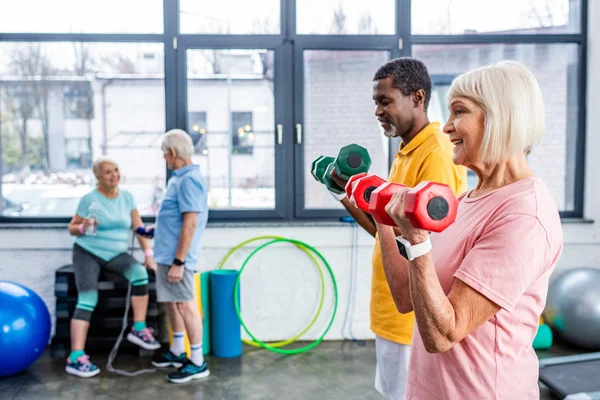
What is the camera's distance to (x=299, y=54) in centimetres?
393

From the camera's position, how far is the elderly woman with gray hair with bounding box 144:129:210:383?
308 cm

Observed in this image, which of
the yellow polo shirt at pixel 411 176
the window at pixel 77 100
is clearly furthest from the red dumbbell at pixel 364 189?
the window at pixel 77 100

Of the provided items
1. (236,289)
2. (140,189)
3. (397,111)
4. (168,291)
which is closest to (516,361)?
(397,111)

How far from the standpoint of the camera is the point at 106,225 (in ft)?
11.3

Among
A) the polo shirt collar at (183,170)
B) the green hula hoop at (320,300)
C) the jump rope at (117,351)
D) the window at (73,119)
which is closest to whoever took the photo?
the polo shirt collar at (183,170)

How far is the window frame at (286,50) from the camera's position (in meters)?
3.86

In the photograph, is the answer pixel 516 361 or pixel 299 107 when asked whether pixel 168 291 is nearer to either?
pixel 299 107

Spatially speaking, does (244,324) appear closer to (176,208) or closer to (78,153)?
(176,208)

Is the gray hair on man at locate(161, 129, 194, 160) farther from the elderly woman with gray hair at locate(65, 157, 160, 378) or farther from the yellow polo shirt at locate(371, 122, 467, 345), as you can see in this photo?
the yellow polo shirt at locate(371, 122, 467, 345)

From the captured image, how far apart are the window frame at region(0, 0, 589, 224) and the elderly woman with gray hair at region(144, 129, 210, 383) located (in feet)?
2.57

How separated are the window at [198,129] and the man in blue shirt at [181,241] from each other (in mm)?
747

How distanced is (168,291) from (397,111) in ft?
6.01

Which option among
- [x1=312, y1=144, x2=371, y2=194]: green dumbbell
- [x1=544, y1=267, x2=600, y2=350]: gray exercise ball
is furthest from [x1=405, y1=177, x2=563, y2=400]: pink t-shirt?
[x1=544, y1=267, x2=600, y2=350]: gray exercise ball

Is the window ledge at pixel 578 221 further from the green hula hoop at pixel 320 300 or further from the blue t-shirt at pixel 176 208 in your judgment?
the blue t-shirt at pixel 176 208
